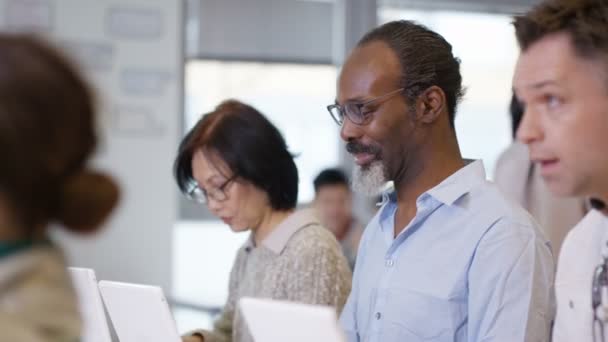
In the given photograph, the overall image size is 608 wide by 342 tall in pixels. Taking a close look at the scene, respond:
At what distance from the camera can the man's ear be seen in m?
1.93

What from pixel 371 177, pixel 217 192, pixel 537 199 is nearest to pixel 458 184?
pixel 371 177

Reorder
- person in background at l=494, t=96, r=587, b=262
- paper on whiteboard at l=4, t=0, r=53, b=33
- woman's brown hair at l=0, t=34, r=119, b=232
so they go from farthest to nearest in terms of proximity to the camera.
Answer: paper on whiteboard at l=4, t=0, r=53, b=33 < person in background at l=494, t=96, r=587, b=262 < woman's brown hair at l=0, t=34, r=119, b=232

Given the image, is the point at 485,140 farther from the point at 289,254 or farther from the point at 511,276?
the point at 511,276

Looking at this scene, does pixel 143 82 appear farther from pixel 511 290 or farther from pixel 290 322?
pixel 290 322

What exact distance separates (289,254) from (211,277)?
283cm

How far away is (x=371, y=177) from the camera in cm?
192

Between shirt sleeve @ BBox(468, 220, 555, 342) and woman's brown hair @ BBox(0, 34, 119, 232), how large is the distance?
86 cm

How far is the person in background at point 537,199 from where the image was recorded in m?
3.10

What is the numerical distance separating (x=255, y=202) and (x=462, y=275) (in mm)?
712

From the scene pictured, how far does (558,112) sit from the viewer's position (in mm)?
1303

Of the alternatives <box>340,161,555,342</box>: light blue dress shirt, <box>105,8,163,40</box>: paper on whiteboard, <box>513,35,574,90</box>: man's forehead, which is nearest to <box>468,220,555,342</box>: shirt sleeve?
<box>340,161,555,342</box>: light blue dress shirt

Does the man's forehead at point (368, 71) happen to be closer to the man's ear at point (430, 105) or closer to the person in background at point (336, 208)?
the man's ear at point (430, 105)

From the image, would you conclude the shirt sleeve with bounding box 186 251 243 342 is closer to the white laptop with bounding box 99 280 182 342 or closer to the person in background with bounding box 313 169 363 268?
the white laptop with bounding box 99 280 182 342

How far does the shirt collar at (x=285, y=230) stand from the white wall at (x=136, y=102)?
2381 millimetres
